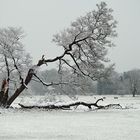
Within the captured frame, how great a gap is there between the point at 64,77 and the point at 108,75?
432 cm

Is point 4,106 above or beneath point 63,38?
beneath

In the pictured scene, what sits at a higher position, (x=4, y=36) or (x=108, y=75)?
(x=4, y=36)

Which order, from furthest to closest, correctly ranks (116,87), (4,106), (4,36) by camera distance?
1. (116,87)
2. (4,36)
3. (4,106)

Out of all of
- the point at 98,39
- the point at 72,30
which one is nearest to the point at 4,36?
the point at 72,30

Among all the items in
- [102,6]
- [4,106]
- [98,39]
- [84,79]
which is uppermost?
[102,6]

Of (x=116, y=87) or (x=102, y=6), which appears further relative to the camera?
(x=116, y=87)

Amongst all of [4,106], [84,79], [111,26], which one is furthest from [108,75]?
[4,106]

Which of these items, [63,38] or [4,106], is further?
[63,38]

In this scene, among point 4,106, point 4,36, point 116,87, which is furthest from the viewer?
point 116,87

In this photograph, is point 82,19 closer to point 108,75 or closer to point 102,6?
point 102,6

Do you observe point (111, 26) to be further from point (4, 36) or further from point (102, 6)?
point (4, 36)

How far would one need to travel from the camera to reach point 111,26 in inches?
1444

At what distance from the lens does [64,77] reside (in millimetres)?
38781

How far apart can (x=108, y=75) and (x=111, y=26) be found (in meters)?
4.82
